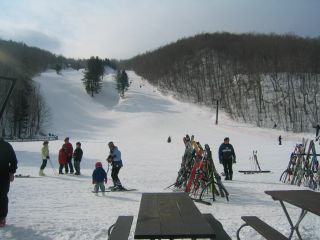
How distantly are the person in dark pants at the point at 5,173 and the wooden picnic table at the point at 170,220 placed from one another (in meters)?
2.86

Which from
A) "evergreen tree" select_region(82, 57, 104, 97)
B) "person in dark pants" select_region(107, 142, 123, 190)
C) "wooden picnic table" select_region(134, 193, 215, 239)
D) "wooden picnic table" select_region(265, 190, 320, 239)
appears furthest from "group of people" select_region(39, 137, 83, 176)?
"evergreen tree" select_region(82, 57, 104, 97)

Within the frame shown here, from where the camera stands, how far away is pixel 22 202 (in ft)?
35.4

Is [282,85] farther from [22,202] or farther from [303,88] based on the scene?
[22,202]

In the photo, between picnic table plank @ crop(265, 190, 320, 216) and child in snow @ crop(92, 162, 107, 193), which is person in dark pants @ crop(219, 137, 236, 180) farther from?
picnic table plank @ crop(265, 190, 320, 216)

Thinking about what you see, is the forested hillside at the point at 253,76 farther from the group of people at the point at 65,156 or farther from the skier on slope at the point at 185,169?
the skier on slope at the point at 185,169

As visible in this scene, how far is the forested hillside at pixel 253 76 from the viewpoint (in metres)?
85.2

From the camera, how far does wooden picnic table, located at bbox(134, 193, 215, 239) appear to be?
4094 mm

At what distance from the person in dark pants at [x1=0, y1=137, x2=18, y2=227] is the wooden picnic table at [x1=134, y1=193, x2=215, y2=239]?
286 centimetres

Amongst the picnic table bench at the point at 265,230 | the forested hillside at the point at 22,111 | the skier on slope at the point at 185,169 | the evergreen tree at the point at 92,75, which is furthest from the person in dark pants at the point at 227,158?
the evergreen tree at the point at 92,75

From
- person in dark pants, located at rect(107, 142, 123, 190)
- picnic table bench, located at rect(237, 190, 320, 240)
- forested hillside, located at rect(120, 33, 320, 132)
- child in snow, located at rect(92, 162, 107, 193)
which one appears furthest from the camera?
forested hillside, located at rect(120, 33, 320, 132)

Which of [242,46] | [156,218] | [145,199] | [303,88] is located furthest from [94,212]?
[242,46]

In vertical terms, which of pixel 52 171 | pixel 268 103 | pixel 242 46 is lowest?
pixel 52 171

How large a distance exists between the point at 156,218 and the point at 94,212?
5137 millimetres

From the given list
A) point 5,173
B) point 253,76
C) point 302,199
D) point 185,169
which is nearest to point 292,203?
point 302,199
